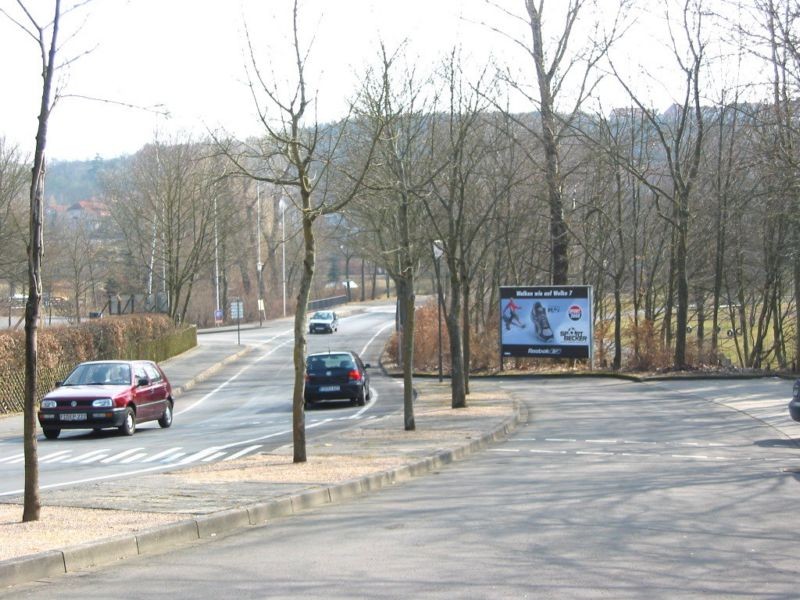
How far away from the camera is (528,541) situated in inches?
335

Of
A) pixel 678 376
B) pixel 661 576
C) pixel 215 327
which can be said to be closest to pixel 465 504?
pixel 661 576

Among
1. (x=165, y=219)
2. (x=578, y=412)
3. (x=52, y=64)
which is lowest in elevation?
(x=578, y=412)

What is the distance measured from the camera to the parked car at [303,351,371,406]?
2845cm

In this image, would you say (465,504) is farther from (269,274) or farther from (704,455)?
(269,274)

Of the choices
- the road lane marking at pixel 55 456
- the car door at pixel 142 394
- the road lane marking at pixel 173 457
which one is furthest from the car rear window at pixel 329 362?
the road lane marking at pixel 173 457

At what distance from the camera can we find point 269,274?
98.2 m

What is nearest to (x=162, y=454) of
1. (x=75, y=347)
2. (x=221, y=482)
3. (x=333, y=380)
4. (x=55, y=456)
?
(x=55, y=456)

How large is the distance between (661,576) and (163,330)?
41.5 metres

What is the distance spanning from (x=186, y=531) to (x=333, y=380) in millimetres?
19759

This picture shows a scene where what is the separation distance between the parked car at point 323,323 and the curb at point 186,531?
61.0 meters

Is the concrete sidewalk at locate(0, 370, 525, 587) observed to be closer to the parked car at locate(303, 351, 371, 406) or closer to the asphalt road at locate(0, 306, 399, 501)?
the asphalt road at locate(0, 306, 399, 501)

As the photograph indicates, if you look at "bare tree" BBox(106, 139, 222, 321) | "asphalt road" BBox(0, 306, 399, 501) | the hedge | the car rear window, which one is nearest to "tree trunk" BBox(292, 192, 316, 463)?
"asphalt road" BBox(0, 306, 399, 501)

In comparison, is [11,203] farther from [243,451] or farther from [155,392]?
[243,451]

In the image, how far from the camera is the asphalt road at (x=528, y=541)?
688cm
